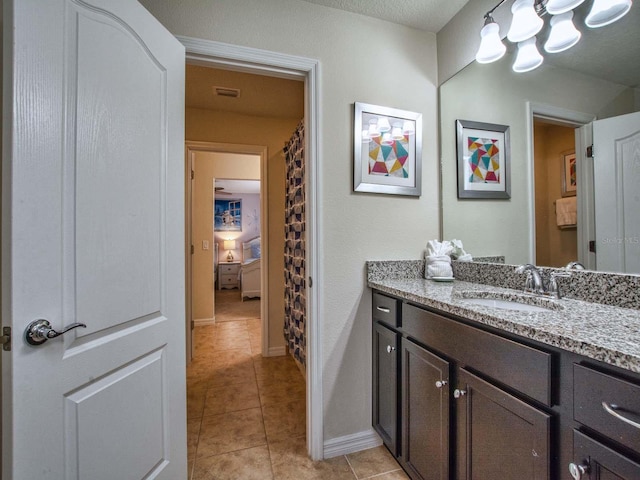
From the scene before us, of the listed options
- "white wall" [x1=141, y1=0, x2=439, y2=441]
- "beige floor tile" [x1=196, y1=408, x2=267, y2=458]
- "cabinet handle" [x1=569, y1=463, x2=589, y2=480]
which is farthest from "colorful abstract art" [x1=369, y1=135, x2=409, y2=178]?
"beige floor tile" [x1=196, y1=408, x2=267, y2=458]

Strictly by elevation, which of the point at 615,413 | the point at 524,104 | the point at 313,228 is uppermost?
the point at 524,104

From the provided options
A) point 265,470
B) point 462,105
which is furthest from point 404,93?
point 265,470

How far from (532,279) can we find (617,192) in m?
0.43

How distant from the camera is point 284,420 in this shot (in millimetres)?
1850

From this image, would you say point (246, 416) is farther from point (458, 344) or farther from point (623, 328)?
point (623, 328)

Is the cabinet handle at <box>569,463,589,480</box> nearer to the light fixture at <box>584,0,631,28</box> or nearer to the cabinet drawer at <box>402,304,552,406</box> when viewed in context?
the cabinet drawer at <box>402,304,552,406</box>

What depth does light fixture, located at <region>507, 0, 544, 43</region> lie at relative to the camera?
50.8 inches

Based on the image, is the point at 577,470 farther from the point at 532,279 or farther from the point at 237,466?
the point at 237,466

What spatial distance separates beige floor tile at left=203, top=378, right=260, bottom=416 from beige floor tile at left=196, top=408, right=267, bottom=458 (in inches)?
2.5

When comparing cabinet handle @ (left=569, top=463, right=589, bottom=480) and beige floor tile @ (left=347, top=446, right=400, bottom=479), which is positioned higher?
cabinet handle @ (left=569, top=463, right=589, bottom=480)

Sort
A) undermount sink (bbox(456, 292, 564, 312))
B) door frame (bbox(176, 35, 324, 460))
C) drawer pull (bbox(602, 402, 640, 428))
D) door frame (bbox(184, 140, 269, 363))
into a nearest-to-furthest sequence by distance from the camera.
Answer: drawer pull (bbox(602, 402, 640, 428))
undermount sink (bbox(456, 292, 564, 312))
door frame (bbox(176, 35, 324, 460))
door frame (bbox(184, 140, 269, 363))

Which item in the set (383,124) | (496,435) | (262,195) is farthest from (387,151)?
(262,195)

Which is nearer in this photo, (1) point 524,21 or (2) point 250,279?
(1) point 524,21

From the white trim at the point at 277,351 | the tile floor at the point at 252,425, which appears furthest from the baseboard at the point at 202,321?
the white trim at the point at 277,351
